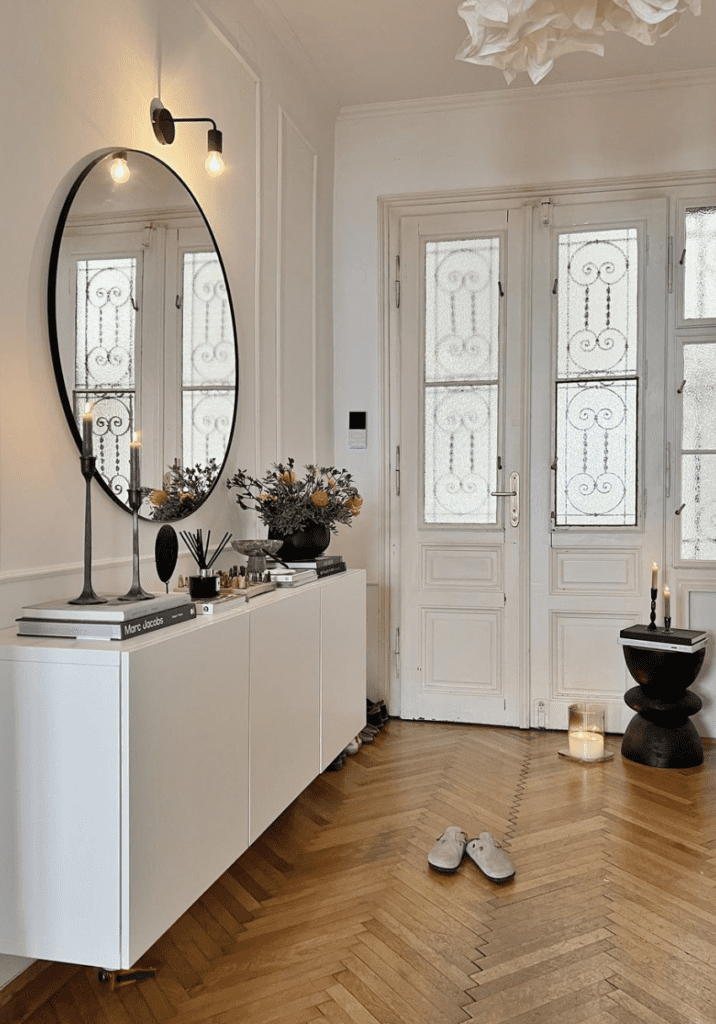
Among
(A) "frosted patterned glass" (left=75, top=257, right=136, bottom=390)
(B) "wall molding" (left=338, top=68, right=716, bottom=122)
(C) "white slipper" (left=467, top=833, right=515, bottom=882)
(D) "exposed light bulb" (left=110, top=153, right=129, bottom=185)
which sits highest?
(B) "wall molding" (left=338, top=68, right=716, bottom=122)

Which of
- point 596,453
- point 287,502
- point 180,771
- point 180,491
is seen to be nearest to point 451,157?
point 596,453

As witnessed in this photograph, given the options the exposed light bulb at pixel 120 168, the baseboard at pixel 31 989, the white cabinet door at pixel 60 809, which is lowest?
the baseboard at pixel 31 989

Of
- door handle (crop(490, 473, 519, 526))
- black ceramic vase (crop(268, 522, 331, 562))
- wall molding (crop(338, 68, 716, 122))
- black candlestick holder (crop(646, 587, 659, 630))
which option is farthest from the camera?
door handle (crop(490, 473, 519, 526))

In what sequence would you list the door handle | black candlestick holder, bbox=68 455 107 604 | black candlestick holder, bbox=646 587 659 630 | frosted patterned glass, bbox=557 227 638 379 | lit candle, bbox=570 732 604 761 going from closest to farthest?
black candlestick holder, bbox=68 455 107 604 < lit candle, bbox=570 732 604 761 < black candlestick holder, bbox=646 587 659 630 < frosted patterned glass, bbox=557 227 638 379 < the door handle

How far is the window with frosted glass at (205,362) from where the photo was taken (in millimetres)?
2674

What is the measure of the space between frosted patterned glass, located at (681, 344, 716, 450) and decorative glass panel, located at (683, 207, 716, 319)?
177 mm

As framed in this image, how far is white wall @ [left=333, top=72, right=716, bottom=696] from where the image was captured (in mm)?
3926

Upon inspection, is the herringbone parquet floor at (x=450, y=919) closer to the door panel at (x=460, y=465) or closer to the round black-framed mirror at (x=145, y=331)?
the door panel at (x=460, y=465)

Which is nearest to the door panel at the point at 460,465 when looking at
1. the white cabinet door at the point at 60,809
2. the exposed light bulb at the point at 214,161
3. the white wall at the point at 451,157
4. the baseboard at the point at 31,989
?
the white wall at the point at 451,157

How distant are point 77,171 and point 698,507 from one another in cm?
303

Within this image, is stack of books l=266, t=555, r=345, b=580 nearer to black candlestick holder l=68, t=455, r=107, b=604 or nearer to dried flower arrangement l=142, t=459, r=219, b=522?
dried flower arrangement l=142, t=459, r=219, b=522

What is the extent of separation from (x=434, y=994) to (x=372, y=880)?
577 mm

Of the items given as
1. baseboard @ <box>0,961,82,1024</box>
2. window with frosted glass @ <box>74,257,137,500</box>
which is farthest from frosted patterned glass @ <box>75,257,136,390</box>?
baseboard @ <box>0,961,82,1024</box>

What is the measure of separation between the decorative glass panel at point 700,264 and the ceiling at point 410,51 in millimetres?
665
